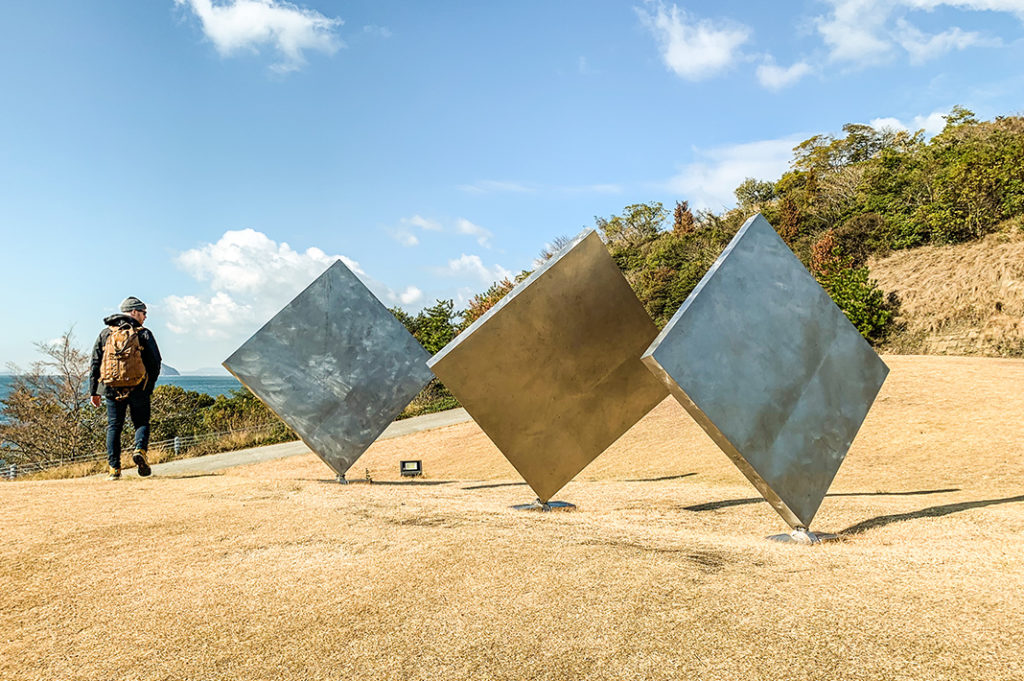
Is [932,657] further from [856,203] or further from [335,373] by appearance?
[856,203]

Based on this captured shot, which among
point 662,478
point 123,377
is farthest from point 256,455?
point 662,478

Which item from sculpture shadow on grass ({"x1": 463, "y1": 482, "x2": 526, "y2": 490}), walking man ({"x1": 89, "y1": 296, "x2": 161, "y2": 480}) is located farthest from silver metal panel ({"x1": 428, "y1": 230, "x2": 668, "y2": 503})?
walking man ({"x1": 89, "y1": 296, "x2": 161, "y2": 480})

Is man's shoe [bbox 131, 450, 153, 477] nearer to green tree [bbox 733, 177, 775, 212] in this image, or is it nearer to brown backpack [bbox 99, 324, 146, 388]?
brown backpack [bbox 99, 324, 146, 388]

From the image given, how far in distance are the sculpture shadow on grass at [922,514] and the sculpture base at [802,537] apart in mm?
171

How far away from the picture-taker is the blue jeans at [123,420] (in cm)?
789

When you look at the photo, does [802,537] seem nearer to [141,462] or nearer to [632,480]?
[632,480]

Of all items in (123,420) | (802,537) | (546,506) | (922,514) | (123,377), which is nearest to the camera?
(802,537)

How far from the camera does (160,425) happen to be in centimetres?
2470

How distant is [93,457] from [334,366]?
11.9 m

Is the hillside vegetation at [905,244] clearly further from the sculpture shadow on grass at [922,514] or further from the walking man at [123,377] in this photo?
the walking man at [123,377]

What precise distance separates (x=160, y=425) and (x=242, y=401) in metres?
5.21

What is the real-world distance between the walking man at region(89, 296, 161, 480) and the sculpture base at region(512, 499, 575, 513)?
Result: 169 inches

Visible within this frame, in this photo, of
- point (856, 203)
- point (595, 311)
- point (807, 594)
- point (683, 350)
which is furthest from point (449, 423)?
point (856, 203)

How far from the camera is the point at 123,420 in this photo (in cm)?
798
